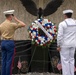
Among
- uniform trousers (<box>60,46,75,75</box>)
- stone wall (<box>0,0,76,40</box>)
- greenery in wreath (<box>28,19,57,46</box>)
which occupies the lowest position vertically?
uniform trousers (<box>60,46,75,75</box>)

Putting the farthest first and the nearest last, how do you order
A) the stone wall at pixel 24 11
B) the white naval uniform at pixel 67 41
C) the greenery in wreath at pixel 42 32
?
the stone wall at pixel 24 11, the greenery in wreath at pixel 42 32, the white naval uniform at pixel 67 41

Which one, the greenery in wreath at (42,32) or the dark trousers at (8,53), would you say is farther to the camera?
the greenery in wreath at (42,32)

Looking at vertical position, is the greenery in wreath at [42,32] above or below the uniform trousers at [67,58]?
above

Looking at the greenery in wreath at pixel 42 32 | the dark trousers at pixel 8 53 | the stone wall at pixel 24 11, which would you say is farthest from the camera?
the stone wall at pixel 24 11

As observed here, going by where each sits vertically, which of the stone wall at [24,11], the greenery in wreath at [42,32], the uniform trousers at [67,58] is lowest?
the uniform trousers at [67,58]

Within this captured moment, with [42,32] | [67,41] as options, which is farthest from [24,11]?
[67,41]

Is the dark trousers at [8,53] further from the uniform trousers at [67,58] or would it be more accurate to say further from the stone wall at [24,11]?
the stone wall at [24,11]

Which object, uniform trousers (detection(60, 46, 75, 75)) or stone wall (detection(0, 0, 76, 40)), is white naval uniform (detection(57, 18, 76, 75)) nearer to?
uniform trousers (detection(60, 46, 75, 75))

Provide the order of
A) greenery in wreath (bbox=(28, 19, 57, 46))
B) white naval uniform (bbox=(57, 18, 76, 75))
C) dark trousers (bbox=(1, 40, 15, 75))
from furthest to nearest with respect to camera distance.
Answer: greenery in wreath (bbox=(28, 19, 57, 46)) → dark trousers (bbox=(1, 40, 15, 75)) → white naval uniform (bbox=(57, 18, 76, 75))

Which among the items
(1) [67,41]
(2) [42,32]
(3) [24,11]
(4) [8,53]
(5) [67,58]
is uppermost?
(3) [24,11]

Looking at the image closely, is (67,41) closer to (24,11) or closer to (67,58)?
(67,58)

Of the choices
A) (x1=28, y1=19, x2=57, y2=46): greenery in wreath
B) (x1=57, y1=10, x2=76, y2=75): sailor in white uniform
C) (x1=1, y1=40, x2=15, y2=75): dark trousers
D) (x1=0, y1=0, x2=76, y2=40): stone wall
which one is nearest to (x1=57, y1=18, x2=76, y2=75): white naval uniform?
(x1=57, y1=10, x2=76, y2=75): sailor in white uniform

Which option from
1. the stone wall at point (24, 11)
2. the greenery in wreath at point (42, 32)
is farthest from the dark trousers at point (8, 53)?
the stone wall at point (24, 11)

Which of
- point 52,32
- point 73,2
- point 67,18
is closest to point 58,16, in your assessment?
point 73,2
